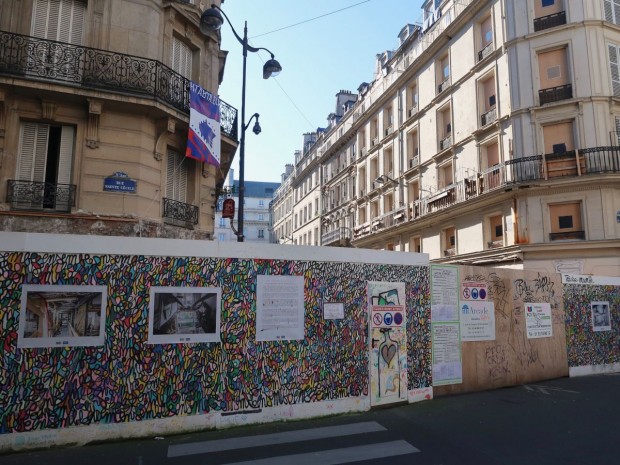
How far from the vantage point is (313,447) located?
582 centimetres

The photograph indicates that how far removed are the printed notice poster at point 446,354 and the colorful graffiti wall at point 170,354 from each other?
1.69m

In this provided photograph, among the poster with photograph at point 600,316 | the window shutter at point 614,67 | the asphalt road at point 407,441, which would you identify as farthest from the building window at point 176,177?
the window shutter at point 614,67

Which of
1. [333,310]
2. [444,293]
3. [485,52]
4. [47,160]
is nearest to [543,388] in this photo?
[444,293]

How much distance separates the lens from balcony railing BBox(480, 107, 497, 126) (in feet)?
69.7

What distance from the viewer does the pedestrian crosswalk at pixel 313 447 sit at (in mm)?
5344

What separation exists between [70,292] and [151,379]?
1644 millimetres

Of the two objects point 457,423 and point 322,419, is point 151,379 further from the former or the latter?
point 457,423

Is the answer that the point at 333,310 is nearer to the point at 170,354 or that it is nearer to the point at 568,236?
the point at 170,354

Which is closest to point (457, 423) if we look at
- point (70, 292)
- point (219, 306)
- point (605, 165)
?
point (219, 306)

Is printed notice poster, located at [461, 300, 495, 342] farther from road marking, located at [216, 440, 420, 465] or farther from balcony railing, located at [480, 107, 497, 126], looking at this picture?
balcony railing, located at [480, 107, 497, 126]

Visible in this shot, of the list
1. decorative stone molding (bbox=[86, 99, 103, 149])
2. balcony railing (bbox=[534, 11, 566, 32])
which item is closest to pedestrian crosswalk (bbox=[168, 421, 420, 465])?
decorative stone molding (bbox=[86, 99, 103, 149])

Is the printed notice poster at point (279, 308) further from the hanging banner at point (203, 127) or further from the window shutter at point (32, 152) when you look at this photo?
the window shutter at point (32, 152)

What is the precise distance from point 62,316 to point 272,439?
10.9ft

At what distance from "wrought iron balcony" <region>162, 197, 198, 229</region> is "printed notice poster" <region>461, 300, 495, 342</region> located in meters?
7.57
